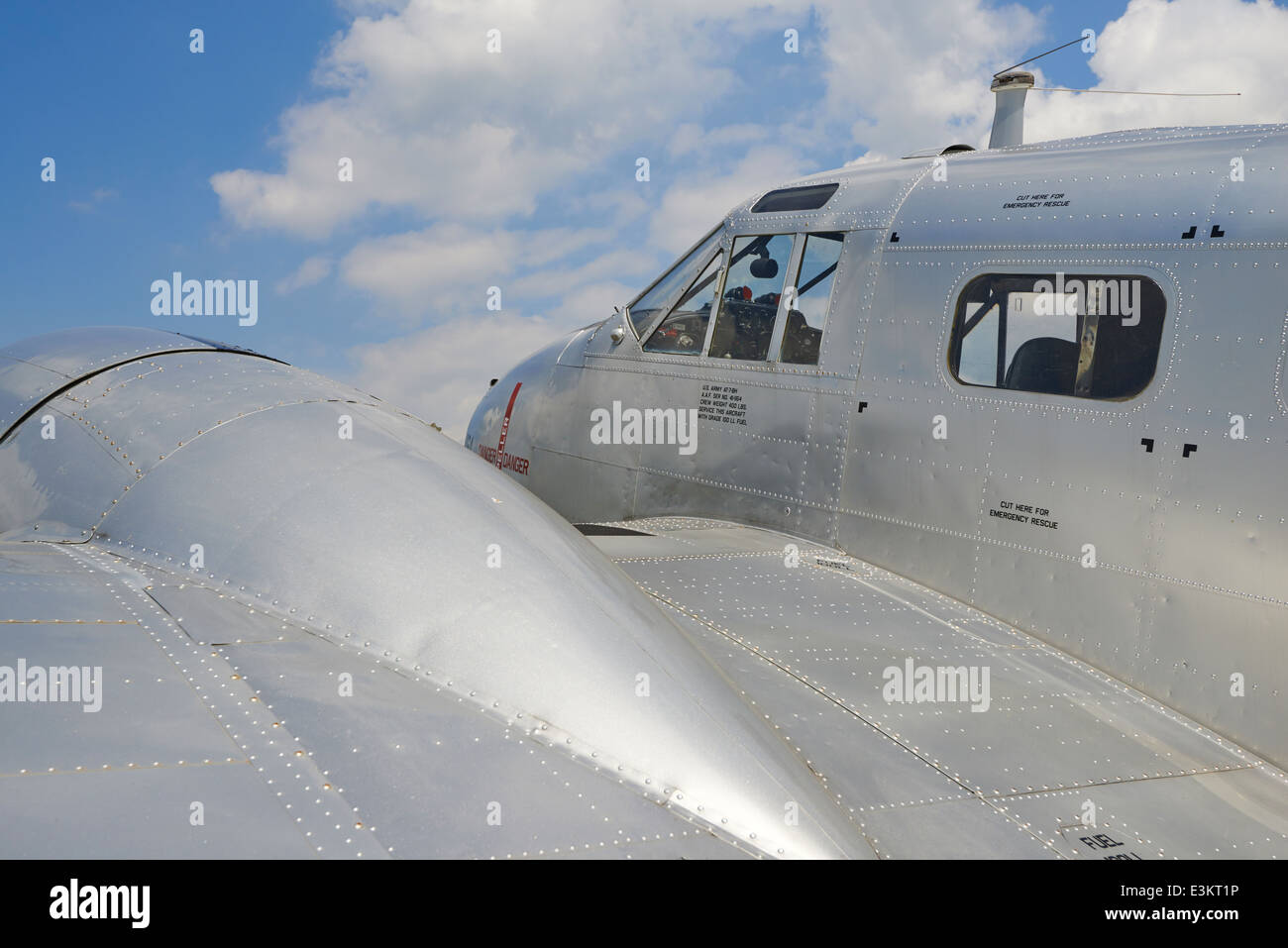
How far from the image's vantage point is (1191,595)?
5.04 meters

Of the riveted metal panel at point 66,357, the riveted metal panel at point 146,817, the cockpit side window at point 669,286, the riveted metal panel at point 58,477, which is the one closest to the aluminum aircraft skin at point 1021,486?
the cockpit side window at point 669,286

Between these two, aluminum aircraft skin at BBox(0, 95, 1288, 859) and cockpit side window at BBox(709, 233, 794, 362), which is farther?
cockpit side window at BBox(709, 233, 794, 362)

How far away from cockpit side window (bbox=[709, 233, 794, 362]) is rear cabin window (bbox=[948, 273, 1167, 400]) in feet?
5.10

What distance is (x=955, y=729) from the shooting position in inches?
175

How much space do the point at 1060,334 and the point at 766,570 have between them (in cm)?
227

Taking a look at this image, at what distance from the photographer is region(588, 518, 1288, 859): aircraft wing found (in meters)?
3.79

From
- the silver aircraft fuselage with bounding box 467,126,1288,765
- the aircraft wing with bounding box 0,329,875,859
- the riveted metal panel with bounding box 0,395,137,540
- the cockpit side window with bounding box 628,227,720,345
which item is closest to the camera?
the aircraft wing with bounding box 0,329,875,859

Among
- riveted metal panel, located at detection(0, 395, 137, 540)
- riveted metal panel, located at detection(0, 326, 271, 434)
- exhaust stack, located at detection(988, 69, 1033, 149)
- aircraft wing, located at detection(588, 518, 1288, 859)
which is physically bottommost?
aircraft wing, located at detection(588, 518, 1288, 859)

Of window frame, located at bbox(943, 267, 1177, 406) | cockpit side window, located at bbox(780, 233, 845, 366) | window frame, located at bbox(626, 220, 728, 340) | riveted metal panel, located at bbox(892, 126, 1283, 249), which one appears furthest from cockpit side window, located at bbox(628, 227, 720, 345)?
window frame, located at bbox(943, 267, 1177, 406)

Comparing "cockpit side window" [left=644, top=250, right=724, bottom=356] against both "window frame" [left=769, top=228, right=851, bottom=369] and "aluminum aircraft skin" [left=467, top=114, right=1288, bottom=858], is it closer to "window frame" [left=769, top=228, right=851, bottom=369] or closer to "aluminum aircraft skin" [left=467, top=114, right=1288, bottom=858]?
"aluminum aircraft skin" [left=467, top=114, right=1288, bottom=858]

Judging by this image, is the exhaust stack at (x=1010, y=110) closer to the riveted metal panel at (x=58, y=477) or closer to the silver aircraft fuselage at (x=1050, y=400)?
the silver aircraft fuselage at (x=1050, y=400)

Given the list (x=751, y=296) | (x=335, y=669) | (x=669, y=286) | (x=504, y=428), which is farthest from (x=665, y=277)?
(x=335, y=669)

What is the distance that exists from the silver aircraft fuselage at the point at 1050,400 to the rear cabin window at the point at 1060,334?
0.04 feet
